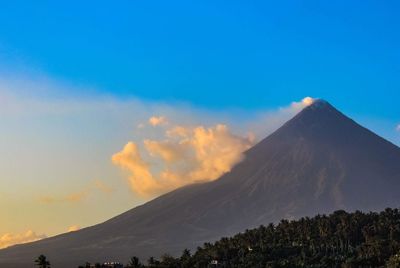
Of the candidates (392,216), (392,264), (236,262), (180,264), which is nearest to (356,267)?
(392,264)

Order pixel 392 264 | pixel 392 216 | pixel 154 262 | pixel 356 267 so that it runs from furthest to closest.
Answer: pixel 392 216 < pixel 154 262 < pixel 356 267 < pixel 392 264

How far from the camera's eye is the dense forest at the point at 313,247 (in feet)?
364

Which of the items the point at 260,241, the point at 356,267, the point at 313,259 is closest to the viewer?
the point at 356,267

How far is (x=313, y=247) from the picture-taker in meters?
121

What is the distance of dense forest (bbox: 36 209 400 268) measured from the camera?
110875mm

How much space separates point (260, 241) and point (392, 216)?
91.7 ft

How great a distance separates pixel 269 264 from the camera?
361 feet

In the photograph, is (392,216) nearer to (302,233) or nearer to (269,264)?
(302,233)

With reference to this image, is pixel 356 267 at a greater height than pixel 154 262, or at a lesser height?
lesser

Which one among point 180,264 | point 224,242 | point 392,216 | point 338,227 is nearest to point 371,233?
point 338,227

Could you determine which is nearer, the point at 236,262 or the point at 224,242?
the point at 236,262

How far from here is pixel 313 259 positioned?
4459 inches

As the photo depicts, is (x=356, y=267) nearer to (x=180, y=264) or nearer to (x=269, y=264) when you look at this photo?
(x=269, y=264)

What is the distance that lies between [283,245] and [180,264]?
60.9 feet
